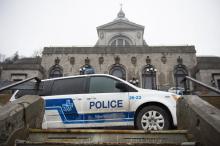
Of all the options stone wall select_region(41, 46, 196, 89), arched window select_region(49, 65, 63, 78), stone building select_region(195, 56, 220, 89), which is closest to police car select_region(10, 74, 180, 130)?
stone wall select_region(41, 46, 196, 89)

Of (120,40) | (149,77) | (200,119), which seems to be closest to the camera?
(200,119)

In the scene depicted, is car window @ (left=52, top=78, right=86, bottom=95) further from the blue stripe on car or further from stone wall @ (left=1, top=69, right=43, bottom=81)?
stone wall @ (left=1, top=69, right=43, bottom=81)

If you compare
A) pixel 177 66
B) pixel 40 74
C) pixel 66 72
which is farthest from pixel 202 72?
pixel 40 74

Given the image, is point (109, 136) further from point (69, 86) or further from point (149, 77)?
point (149, 77)

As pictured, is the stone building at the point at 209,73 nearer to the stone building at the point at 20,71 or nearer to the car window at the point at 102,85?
the stone building at the point at 20,71

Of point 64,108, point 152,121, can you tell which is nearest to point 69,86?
point 64,108

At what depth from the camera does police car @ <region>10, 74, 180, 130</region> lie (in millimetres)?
7133

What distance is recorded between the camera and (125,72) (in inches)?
1101

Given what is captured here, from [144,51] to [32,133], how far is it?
24700 mm

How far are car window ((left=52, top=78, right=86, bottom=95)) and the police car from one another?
1.8 inches

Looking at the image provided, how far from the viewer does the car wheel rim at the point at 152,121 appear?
6969 millimetres

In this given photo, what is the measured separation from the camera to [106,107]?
7410mm

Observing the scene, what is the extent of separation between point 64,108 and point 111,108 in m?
1.39

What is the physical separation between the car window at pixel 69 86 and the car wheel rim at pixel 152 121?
2086 millimetres
